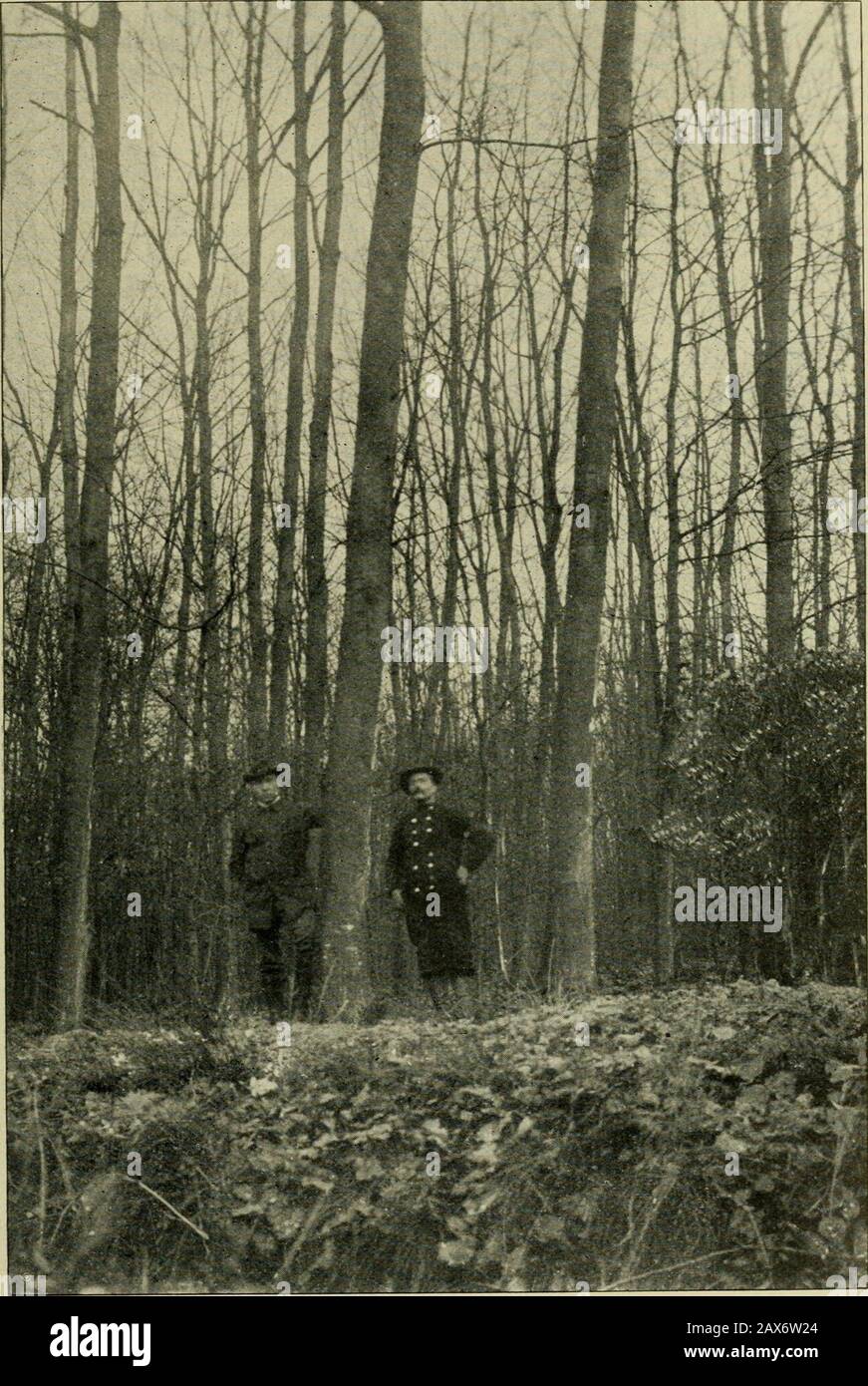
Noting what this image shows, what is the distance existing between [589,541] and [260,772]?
236 cm

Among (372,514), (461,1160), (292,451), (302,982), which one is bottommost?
(461,1160)

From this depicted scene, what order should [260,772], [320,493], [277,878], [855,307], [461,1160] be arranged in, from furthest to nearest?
[320,493], [260,772], [277,878], [855,307], [461,1160]

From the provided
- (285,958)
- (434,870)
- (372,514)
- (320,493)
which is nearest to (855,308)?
(372,514)

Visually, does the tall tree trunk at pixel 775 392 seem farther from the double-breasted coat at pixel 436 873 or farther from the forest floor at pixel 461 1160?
the forest floor at pixel 461 1160

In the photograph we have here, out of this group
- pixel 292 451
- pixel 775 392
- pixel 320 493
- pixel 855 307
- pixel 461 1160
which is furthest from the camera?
pixel 292 451

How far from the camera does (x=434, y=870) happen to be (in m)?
7.01

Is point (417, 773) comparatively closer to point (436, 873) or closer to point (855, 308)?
point (436, 873)

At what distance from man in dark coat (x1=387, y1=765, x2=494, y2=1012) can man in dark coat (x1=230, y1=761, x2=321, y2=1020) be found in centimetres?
50

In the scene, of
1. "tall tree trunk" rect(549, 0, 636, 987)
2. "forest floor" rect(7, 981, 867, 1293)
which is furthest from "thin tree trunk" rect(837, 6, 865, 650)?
"forest floor" rect(7, 981, 867, 1293)

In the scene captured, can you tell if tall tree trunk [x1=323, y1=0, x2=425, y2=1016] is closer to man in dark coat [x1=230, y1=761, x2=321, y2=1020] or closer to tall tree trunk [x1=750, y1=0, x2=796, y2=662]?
man in dark coat [x1=230, y1=761, x2=321, y2=1020]

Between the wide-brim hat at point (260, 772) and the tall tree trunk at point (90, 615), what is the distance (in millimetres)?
922

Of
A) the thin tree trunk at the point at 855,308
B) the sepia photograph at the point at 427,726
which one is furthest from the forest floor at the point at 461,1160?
the thin tree trunk at the point at 855,308

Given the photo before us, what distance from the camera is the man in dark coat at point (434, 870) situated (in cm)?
690
